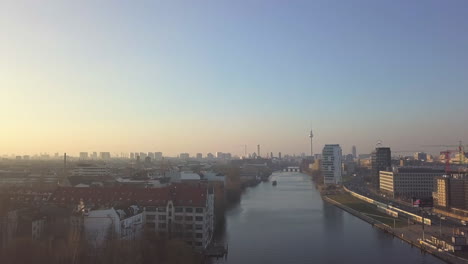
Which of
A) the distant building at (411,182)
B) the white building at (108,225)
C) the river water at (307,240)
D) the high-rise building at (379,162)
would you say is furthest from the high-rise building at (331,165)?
the white building at (108,225)

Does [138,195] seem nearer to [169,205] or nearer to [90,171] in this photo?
[169,205]

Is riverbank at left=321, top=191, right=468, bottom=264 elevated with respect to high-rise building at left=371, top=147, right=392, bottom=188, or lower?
lower

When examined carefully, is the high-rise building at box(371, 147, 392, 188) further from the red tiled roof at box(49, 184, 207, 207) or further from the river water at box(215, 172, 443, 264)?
the red tiled roof at box(49, 184, 207, 207)

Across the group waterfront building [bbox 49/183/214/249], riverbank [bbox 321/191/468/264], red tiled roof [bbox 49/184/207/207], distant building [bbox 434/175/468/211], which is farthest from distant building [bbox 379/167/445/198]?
red tiled roof [bbox 49/184/207/207]

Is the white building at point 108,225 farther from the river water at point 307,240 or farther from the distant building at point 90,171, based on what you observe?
the distant building at point 90,171

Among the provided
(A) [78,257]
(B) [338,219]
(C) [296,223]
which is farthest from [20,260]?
(B) [338,219]
